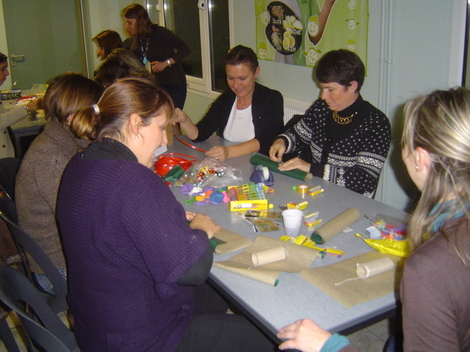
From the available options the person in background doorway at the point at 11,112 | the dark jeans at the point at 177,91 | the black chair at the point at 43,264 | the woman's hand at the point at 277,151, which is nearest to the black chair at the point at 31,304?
the black chair at the point at 43,264

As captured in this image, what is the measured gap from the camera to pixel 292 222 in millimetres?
1536

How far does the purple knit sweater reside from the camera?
1112mm

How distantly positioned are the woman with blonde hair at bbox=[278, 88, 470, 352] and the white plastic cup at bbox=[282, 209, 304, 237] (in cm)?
50

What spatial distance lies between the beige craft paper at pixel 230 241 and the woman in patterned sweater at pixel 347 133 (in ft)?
2.15

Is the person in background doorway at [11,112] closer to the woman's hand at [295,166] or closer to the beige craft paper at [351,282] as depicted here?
the woman's hand at [295,166]

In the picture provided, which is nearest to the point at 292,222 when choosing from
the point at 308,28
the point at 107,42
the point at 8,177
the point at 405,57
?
the point at 8,177

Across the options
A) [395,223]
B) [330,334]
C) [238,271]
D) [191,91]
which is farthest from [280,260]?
[191,91]

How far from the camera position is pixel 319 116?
93.5 inches

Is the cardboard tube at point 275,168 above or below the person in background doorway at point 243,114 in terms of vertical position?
below

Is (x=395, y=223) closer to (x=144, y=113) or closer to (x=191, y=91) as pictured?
(x=144, y=113)

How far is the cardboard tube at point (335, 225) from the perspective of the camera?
1510mm

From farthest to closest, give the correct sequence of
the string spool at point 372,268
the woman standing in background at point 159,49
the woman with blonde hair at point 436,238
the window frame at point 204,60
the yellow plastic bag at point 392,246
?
1. the window frame at point 204,60
2. the woman standing in background at point 159,49
3. the yellow plastic bag at point 392,246
4. the string spool at point 372,268
5. the woman with blonde hair at point 436,238

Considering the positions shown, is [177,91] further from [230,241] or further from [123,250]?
[123,250]

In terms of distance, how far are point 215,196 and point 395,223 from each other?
2.43 feet
